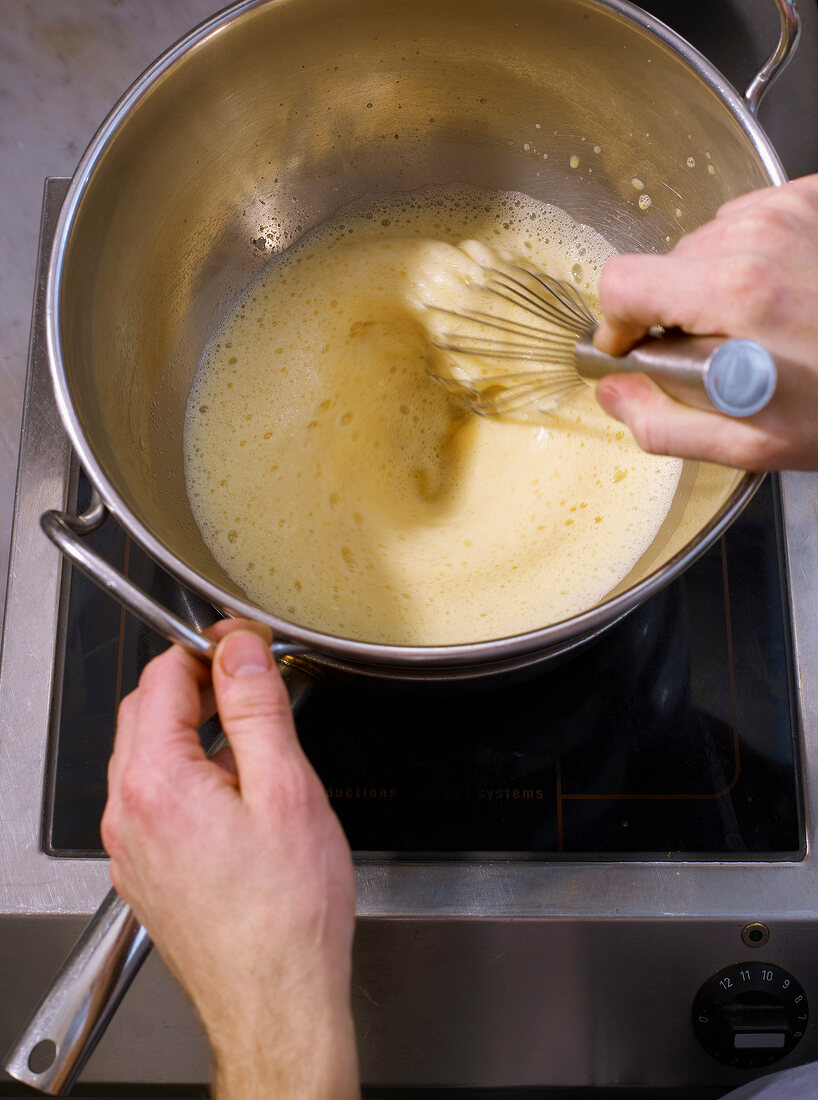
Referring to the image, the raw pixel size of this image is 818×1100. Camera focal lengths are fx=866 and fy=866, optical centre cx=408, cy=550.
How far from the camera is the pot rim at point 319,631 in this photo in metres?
0.49

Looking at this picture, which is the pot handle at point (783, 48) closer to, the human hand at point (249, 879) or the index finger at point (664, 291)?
the index finger at point (664, 291)

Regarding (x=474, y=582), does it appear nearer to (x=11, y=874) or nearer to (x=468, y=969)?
(x=468, y=969)

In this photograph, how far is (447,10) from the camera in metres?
0.68

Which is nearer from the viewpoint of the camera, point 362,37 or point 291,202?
point 362,37

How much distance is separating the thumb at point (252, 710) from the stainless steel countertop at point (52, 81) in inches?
22.7

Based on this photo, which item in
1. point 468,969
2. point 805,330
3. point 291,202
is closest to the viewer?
point 805,330

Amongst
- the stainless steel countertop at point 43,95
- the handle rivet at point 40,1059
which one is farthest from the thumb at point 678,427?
the stainless steel countertop at point 43,95

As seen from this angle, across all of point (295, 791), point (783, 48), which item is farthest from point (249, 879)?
Result: point (783, 48)

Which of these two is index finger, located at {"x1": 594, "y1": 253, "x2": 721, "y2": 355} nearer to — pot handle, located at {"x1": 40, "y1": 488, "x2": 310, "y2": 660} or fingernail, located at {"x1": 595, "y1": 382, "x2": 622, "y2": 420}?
fingernail, located at {"x1": 595, "y1": 382, "x2": 622, "y2": 420}

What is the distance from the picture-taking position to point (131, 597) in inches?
18.9

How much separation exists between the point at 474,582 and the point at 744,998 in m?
0.37

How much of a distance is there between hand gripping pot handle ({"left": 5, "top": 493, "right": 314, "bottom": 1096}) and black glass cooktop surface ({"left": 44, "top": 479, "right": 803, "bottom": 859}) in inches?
7.1

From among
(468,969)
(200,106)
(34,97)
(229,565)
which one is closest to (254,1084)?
(468,969)

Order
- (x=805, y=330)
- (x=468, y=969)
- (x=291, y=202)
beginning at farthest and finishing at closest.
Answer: (x=291, y=202), (x=468, y=969), (x=805, y=330)
